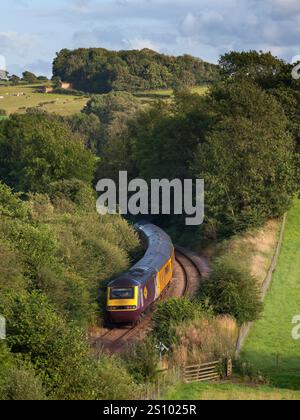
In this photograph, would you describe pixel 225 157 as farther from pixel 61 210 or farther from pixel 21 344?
pixel 21 344

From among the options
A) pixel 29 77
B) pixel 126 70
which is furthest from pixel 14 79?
pixel 126 70

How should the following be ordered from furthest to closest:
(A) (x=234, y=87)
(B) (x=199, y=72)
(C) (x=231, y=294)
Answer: (B) (x=199, y=72)
(A) (x=234, y=87)
(C) (x=231, y=294)

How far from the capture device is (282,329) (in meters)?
37.7

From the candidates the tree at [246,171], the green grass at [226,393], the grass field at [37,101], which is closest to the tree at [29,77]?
the grass field at [37,101]

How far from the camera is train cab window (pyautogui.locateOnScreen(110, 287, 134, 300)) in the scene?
36094 mm

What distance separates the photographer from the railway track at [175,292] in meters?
34.2

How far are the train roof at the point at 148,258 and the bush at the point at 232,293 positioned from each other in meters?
3.45

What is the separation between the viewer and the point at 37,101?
140875 mm

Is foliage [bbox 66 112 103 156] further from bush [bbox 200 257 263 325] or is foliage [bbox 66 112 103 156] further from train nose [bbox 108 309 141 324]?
bush [bbox 200 257 263 325]

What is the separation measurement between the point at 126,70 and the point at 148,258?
11526 centimetres

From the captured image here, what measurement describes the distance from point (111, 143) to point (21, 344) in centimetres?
5985

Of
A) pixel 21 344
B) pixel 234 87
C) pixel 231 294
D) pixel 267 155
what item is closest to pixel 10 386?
pixel 21 344

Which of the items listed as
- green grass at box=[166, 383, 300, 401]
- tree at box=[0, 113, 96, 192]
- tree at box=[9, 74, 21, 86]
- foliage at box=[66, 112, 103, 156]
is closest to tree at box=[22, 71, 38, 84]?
tree at box=[9, 74, 21, 86]
